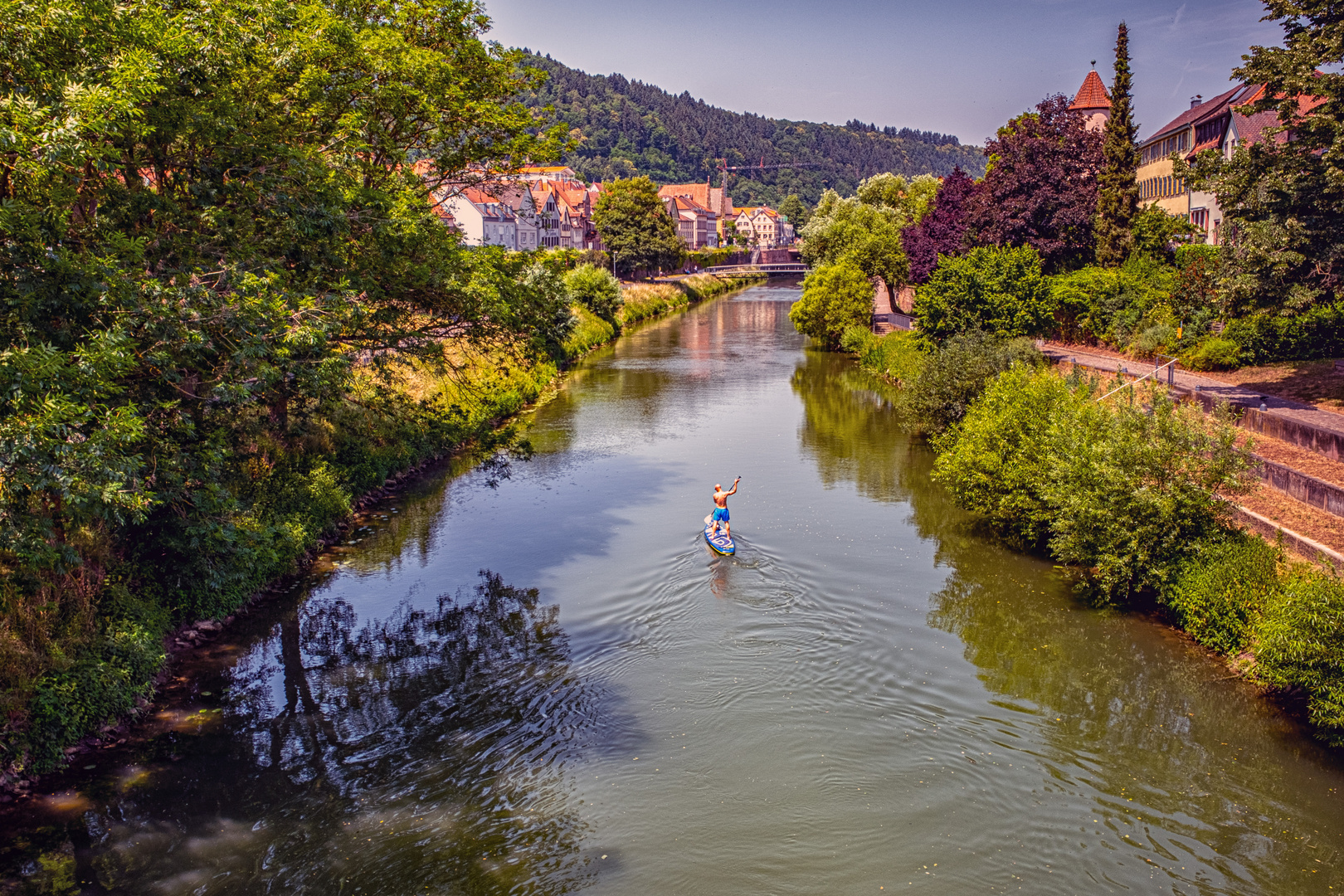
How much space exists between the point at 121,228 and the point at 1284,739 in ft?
66.0

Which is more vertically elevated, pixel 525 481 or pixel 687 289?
pixel 687 289

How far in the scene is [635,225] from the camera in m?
93.9

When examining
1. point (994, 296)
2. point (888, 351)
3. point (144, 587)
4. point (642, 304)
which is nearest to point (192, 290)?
point (144, 587)

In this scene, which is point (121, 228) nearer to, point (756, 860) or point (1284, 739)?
point (756, 860)

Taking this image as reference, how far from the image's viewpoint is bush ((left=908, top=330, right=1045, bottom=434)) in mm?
30234

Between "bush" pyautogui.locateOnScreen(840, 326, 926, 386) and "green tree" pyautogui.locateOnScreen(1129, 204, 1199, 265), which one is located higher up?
"green tree" pyautogui.locateOnScreen(1129, 204, 1199, 265)

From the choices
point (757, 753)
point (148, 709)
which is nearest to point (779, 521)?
point (757, 753)

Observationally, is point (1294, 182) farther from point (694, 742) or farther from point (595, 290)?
point (595, 290)

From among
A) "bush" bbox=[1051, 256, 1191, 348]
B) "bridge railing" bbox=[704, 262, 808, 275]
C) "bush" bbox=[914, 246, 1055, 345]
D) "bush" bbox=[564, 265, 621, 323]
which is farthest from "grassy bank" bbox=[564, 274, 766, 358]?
"bush" bbox=[1051, 256, 1191, 348]

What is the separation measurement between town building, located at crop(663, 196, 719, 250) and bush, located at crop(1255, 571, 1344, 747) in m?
147

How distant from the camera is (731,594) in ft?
65.0

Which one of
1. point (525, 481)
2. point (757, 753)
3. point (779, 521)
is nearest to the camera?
point (757, 753)

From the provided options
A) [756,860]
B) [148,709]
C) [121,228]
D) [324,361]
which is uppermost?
[121,228]

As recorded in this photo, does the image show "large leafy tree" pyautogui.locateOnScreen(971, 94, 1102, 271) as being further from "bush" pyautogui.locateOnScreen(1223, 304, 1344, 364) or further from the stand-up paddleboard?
the stand-up paddleboard
